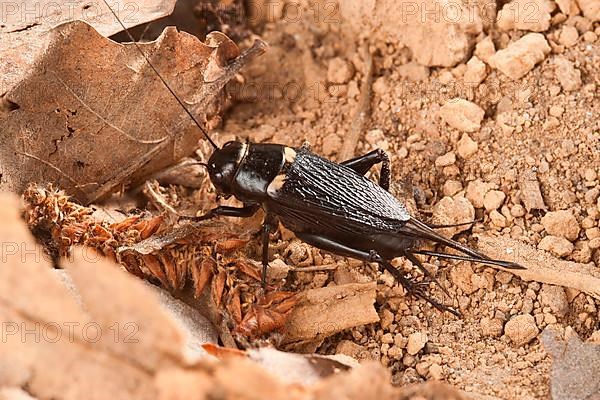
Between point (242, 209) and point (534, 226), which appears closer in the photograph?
point (534, 226)

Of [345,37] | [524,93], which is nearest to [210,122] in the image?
[345,37]

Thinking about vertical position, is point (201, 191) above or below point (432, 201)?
below

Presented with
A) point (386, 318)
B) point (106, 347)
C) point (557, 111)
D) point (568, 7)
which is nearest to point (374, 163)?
point (386, 318)

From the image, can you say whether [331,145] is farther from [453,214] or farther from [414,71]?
[453,214]

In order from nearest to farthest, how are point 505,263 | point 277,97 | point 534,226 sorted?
point 505,263
point 534,226
point 277,97

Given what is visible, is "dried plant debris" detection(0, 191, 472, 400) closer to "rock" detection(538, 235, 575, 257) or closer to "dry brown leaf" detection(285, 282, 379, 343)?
"dry brown leaf" detection(285, 282, 379, 343)

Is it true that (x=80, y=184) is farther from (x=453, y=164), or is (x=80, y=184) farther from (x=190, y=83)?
(x=453, y=164)
